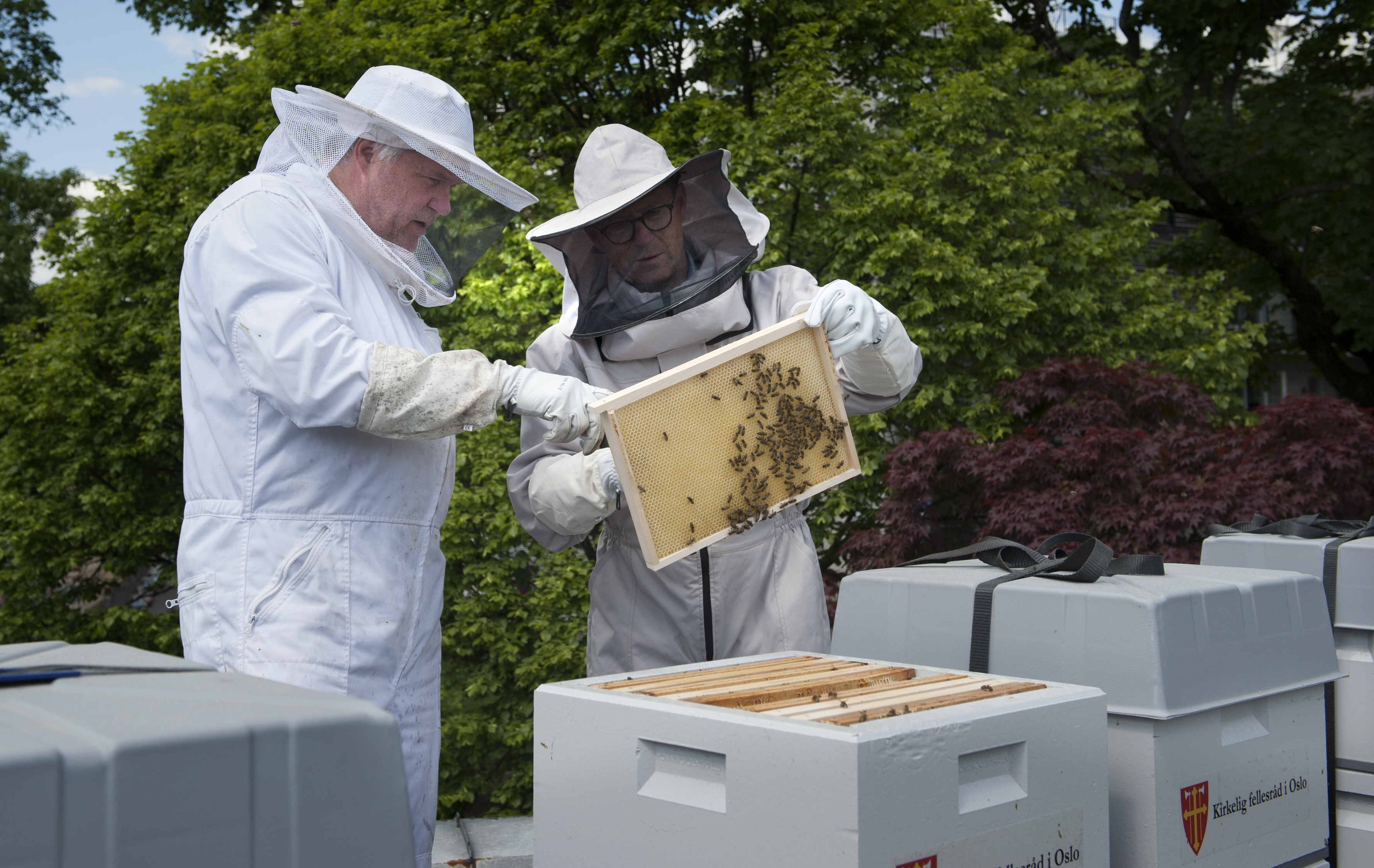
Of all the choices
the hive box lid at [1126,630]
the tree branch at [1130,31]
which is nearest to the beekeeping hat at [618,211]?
the hive box lid at [1126,630]

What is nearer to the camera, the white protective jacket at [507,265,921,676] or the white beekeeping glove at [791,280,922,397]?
the white beekeeping glove at [791,280,922,397]

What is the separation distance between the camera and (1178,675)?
5.40ft

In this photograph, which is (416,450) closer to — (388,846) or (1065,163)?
(388,846)

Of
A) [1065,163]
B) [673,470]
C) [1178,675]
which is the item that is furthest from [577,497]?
[1065,163]

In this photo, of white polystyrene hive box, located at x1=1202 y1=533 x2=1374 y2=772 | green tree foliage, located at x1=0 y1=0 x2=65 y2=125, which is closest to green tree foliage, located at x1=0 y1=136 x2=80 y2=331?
green tree foliage, located at x1=0 y1=0 x2=65 y2=125

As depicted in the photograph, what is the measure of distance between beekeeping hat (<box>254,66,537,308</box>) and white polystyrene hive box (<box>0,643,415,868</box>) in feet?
4.22

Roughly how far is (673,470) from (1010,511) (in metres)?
3.16

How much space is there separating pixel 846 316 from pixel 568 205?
142 inches

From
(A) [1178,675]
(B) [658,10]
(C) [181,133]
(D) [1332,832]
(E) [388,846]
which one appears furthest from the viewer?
(B) [658,10]

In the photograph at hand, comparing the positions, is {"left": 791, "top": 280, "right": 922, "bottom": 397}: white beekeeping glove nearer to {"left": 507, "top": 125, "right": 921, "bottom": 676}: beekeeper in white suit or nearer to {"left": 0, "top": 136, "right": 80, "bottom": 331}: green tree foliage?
{"left": 507, "top": 125, "right": 921, "bottom": 676}: beekeeper in white suit

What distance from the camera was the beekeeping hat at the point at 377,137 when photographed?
2078 millimetres

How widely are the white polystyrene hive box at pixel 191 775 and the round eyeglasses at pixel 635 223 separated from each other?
1.65m

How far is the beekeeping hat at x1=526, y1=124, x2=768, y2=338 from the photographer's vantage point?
2.40 m

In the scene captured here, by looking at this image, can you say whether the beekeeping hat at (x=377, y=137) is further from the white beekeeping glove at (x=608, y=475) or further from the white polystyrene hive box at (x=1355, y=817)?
the white polystyrene hive box at (x=1355, y=817)
